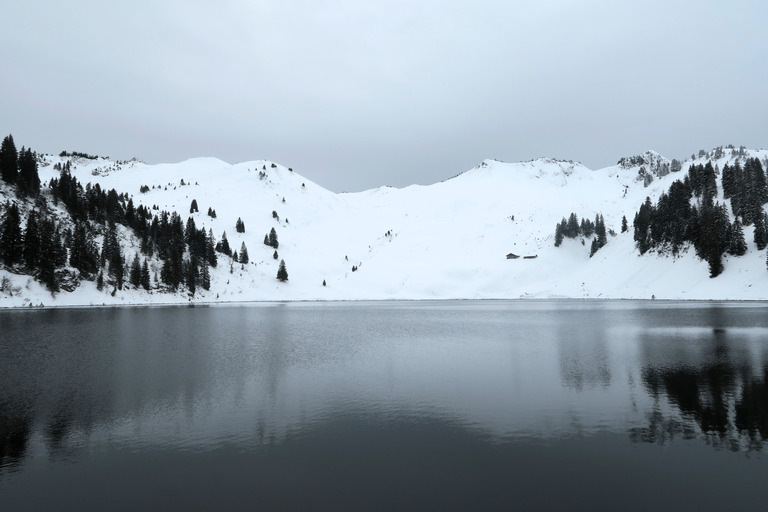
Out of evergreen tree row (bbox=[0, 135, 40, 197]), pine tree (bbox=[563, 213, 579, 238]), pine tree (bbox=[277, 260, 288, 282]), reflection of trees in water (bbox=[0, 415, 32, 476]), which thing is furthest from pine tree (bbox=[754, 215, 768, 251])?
evergreen tree row (bbox=[0, 135, 40, 197])

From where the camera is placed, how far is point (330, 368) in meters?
34.7

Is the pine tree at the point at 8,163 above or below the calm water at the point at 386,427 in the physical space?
above

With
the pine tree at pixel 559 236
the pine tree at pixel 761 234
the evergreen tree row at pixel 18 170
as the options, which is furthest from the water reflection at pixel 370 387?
the pine tree at pixel 559 236

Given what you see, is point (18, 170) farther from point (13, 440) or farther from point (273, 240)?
point (13, 440)

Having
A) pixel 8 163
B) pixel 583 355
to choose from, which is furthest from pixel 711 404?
pixel 8 163

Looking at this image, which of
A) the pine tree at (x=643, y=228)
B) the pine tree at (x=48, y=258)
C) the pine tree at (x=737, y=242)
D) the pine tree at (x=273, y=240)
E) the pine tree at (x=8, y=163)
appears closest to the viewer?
the pine tree at (x=48, y=258)

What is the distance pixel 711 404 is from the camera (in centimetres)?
2358

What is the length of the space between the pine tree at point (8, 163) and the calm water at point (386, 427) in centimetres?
10118

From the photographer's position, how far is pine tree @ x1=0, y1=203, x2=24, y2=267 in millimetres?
97250

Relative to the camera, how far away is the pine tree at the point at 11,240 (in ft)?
319

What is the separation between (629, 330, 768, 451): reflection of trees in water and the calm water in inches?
5.1

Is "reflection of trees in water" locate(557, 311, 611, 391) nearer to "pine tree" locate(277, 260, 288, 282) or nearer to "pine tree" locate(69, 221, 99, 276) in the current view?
"pine tree" locate(277, 260, 288, 282)

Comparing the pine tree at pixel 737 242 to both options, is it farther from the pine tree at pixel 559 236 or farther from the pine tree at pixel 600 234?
the pine tree at pixel 559 236

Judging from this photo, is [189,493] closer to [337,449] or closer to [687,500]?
[337,449]
